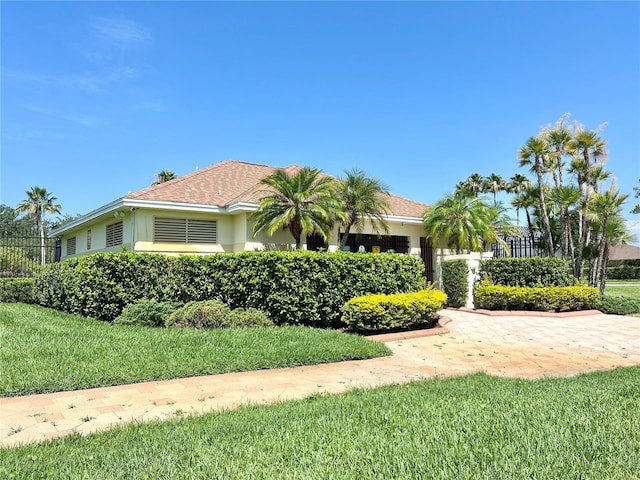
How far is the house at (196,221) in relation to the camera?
14.1 m

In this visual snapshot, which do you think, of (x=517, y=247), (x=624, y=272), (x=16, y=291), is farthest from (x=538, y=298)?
(x=624, y=272)

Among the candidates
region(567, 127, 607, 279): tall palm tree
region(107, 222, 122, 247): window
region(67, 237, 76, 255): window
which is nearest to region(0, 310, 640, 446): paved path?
region(567, 127, 607, 279): tall palm tree

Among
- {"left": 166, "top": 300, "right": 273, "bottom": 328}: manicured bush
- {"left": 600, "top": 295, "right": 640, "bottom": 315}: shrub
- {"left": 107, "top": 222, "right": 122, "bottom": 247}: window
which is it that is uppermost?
{"left": 107, "top": 222, "right": 122, "bottom": 247}: window

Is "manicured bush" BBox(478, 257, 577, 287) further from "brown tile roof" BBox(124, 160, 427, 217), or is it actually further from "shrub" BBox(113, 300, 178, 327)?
"shrub" BBox(113, 300, 178, 327)

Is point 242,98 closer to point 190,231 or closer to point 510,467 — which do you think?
point 190,231

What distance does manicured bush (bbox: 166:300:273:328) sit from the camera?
382 inches

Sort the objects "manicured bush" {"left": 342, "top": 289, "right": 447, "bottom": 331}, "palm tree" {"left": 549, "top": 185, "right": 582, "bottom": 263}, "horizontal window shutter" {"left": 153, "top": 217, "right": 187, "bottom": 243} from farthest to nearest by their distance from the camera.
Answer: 1. "palm tree" {"left": 549, "top": 185, "right": 582, "bottom": 263}
2. "horizontal window shutter" {"left": 153, "top": 217, "right": 187, "bottom": 243}
3. "manicured bush" {"left": 342, "top": 289, "right": 447, "bottom": 331}

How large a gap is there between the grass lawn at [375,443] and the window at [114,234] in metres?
12.7

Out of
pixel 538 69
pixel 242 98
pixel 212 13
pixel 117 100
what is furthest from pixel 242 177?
pixel 538 69

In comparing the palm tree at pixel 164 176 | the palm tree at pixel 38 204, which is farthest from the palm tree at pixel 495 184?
the palm tree at pixel 38 204

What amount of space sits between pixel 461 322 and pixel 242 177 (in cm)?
1051

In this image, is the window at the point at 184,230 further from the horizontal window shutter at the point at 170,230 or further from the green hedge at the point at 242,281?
the green hedge at the point at 242,281

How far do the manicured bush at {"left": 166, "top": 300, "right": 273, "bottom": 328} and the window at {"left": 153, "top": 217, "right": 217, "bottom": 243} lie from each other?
16.6ft

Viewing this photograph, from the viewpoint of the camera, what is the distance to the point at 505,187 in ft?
163
